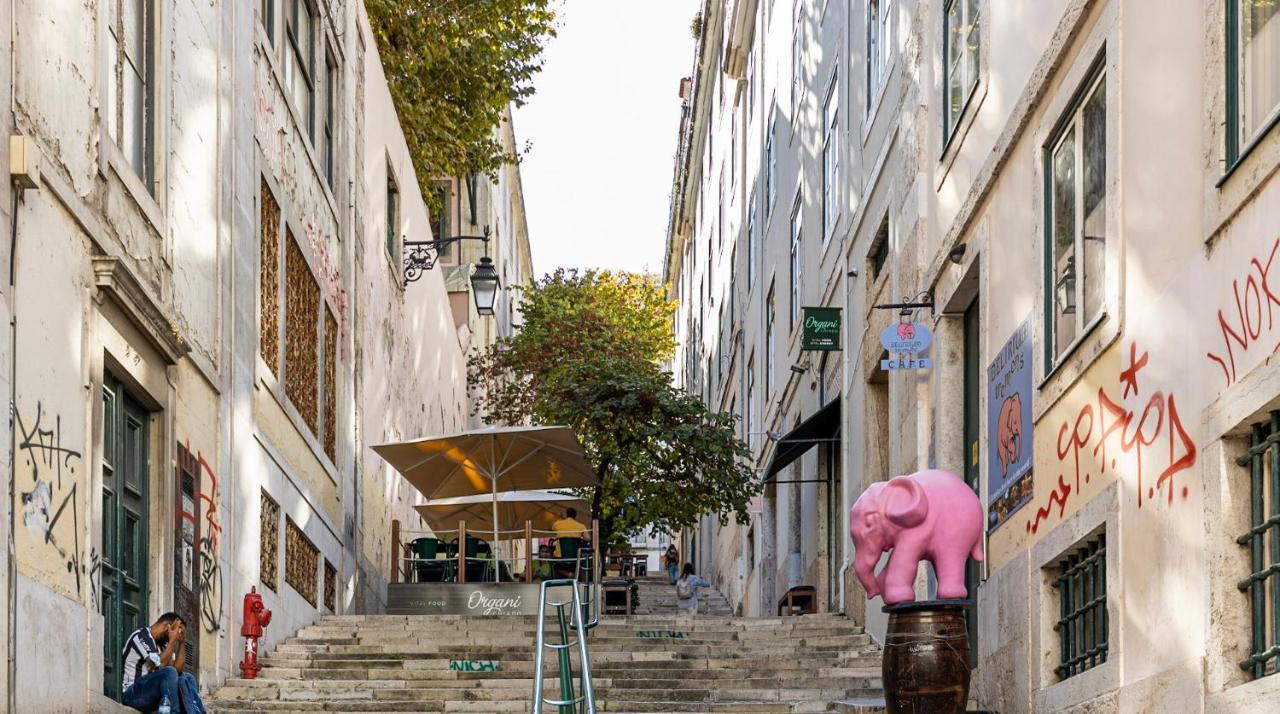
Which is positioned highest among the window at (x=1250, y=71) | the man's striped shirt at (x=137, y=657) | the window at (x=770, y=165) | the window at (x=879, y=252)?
the window at (x=770, y=165)

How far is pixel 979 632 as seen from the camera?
13922 mm

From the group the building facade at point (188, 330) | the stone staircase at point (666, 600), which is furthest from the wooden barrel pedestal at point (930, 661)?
the stone staircase at point (666, 600)

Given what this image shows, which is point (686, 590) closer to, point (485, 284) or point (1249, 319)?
point (485, 284)

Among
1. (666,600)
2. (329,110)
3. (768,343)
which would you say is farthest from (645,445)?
(666,600)

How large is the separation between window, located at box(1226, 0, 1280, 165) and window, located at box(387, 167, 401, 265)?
20600 mm

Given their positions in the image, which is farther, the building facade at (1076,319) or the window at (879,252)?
the window at (879,252)

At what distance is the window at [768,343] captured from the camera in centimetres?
3152

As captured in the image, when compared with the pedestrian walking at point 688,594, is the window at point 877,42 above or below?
above

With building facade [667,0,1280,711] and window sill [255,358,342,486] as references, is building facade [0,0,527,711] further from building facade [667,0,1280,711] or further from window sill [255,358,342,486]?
building facade [667,0,1280,711]

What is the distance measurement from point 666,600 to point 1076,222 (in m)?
26.4

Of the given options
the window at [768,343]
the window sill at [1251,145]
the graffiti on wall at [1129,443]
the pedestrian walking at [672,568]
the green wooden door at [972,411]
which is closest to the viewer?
the window sill at [1251,145]

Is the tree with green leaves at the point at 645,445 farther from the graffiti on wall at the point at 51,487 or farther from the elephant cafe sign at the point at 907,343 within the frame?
the graffiti on wall at the point at 51,487

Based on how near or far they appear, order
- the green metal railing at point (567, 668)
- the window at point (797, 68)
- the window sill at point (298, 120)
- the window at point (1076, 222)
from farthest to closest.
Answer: the window at point (797, 68)
the window sill at point (298, 120)
the green metal railing at point (567, 668)
the window at point (1076, 222)

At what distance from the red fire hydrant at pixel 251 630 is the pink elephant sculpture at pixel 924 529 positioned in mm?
6127
